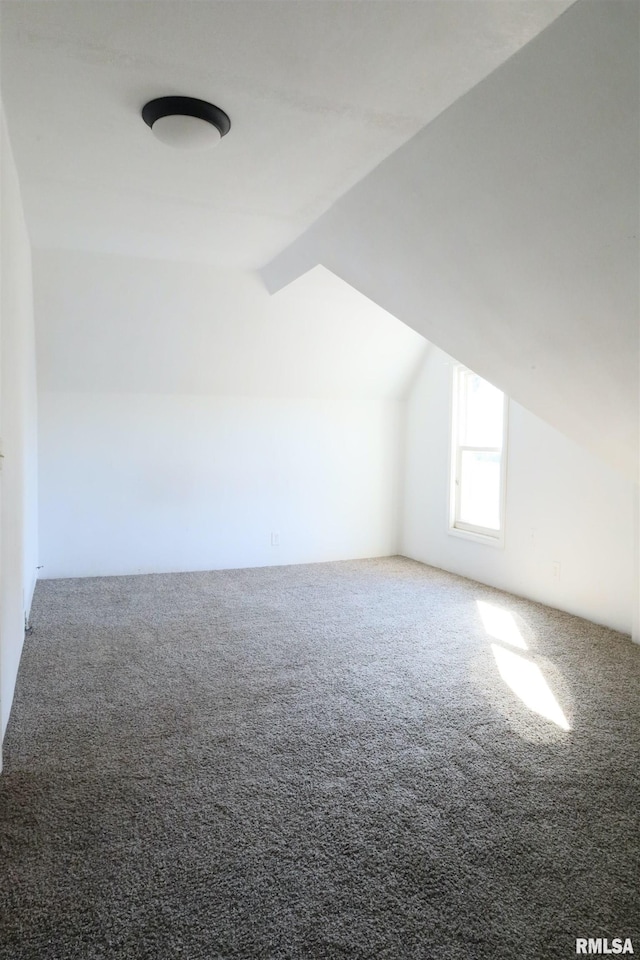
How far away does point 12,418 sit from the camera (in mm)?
3102

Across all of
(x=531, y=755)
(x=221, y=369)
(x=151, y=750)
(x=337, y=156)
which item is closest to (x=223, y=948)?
(x=151, y=750)

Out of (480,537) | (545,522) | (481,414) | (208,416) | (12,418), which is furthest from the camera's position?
(208,416)

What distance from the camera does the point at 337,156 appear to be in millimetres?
2738

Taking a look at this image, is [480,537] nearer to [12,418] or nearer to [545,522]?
[545,522]

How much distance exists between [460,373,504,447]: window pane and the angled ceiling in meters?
2.49

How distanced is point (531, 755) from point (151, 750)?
153 centimetres

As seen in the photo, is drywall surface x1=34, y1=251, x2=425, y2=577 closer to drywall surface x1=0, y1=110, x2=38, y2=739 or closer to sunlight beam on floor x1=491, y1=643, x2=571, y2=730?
drywall surface x1=0, y1=110, x2=38, y2=739

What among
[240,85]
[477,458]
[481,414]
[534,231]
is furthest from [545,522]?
[240,85]

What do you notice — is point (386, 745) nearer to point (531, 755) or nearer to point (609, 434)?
point (531, 755)

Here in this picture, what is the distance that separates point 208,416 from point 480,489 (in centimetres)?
256

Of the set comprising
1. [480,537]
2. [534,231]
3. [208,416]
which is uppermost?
[534,231]

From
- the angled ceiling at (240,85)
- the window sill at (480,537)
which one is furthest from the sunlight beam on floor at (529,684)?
the angled ceiling at (240,85)

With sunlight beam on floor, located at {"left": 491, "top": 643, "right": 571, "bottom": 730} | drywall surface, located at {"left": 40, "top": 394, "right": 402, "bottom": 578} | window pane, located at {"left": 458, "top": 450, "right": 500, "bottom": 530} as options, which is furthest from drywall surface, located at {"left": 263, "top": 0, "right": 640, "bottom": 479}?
drywall surface, located at {"left": 40, "top": 394, "right": 402, "bottom": 578}

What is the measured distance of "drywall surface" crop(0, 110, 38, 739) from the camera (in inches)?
104
